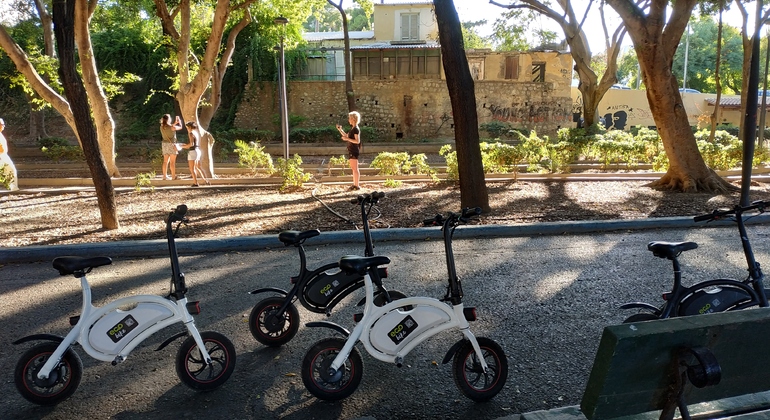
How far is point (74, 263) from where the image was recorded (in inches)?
133

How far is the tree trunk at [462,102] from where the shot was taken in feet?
27.5

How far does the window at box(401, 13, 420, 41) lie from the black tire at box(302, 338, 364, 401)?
36.9 metres

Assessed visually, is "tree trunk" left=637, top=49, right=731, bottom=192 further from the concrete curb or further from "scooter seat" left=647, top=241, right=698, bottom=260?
"scooter seat" left=647, top=241, right=698, bottom=260

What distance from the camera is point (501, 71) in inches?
1254

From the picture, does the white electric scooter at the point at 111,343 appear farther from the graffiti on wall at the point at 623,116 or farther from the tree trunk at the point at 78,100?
the graffiti on wall at the point at 623,116

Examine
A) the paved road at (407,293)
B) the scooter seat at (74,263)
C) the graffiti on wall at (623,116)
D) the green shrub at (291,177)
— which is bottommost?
the paved road at (407,293)

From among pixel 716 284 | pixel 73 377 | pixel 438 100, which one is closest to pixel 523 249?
pixel 716 284

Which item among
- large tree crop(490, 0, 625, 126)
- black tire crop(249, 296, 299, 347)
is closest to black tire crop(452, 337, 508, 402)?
black tire crop(249, 296, 299, 347)

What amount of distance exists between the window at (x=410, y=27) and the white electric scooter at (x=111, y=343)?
36843 millimetres

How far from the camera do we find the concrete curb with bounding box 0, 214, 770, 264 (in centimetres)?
677

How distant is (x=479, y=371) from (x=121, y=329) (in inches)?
88.8

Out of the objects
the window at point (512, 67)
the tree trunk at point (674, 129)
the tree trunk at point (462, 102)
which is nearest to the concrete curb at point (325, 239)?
the tree trunk at point (462, 102)

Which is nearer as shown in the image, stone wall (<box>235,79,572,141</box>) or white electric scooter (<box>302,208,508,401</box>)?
white electric scooter (<box>302,208,508,401</box>)

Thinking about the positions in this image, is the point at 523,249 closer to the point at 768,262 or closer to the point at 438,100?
the point at 768,262
